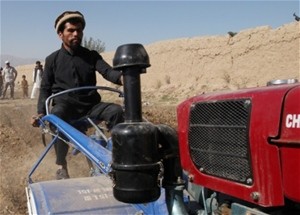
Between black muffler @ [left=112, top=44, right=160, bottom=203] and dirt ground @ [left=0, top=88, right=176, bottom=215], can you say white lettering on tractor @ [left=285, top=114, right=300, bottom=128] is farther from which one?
dirt ground @ [left=0, top=88, right=176, bottom=215]

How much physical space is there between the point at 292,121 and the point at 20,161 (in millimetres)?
5768

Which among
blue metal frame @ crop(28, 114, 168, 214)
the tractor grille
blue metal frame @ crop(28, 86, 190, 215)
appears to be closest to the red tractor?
the tractor grille

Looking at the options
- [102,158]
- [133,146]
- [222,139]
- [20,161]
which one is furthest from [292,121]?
[20,161]

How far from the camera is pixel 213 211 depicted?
2.07 meters

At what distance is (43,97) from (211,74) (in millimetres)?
18168

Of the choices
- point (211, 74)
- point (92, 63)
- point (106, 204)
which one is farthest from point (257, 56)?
point (106, 204)

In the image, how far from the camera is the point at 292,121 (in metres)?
1.47

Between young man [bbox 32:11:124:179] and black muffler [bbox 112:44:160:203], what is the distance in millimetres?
2087

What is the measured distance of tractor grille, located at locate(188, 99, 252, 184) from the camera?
66.7 inches

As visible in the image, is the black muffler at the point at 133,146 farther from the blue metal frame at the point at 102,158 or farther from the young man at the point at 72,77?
the young man at the point at 72,77

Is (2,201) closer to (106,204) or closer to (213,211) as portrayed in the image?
(106,204)

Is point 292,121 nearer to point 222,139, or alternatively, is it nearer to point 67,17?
point 222,139

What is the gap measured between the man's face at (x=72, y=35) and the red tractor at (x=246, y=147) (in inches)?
92.8

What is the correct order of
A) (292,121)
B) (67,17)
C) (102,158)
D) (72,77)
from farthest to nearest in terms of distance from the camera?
1. (72,77)
2. (67,17)
3. (102,158)
4. (292,121)
